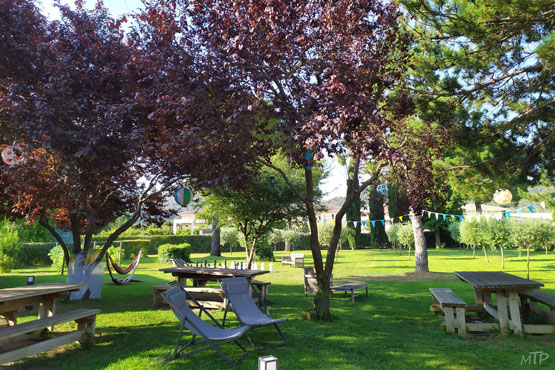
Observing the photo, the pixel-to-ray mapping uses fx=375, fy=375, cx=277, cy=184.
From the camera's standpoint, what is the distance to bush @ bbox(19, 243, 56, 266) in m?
20.3

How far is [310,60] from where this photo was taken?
5711 mm

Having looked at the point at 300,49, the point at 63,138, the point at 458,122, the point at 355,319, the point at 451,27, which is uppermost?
the point at 451,27

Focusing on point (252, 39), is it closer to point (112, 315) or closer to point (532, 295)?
point (112, 315)

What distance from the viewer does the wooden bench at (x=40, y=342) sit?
3844mm

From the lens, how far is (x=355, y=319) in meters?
6.73

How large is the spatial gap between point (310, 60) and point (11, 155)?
5.46 meters

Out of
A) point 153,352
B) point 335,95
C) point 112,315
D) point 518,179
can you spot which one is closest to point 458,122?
point 518,179

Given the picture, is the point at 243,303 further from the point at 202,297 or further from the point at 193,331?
the point at 202,297

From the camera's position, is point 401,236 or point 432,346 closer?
point 432,346

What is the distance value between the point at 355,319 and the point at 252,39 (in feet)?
16.4

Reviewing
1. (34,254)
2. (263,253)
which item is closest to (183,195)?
(263,253)

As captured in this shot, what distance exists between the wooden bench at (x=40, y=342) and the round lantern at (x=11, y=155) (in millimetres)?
3163

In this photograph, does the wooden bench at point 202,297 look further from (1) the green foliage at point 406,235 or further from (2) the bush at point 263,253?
(1) the green foliage at point 406,235

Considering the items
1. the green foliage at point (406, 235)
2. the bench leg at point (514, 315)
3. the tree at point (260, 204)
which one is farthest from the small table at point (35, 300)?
the green foliage at point (406, 235)
